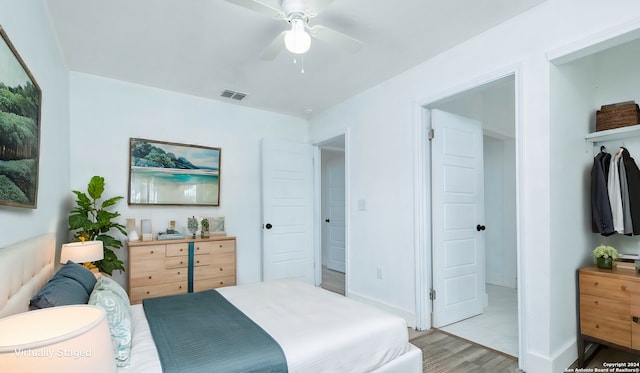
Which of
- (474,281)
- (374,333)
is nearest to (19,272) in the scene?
(374,333)

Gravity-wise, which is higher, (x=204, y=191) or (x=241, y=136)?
(x=241, y=136)

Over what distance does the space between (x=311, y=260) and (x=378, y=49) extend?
3.03 m

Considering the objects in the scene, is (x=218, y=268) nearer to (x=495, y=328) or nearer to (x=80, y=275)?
(x=80, y=275)

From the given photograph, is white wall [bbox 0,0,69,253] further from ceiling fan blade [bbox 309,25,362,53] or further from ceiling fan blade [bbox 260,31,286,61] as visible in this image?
ceiling fan blade [bbox 309,25,362,53]

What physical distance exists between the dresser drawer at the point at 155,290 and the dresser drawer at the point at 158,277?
0.04 m

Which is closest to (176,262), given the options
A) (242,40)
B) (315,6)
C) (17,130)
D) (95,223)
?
(95,223)

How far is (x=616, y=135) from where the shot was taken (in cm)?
247

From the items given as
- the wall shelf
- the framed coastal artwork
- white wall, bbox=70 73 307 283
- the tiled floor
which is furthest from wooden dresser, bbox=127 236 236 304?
the wall shelf

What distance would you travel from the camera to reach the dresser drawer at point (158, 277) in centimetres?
324

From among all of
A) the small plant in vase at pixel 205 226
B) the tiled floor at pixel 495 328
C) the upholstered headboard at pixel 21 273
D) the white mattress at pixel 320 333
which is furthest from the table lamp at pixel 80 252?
the tiled floor at pixel 495 328

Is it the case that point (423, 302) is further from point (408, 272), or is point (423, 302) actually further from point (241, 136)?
point (241, 136)

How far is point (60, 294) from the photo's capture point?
1365mm

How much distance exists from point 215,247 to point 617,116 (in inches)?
156

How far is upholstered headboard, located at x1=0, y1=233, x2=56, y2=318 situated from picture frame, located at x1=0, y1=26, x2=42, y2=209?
218 millimetres
